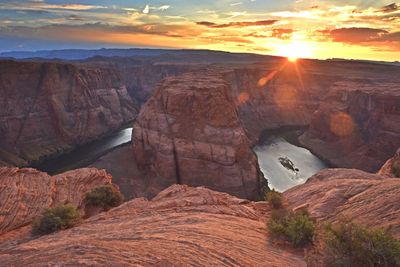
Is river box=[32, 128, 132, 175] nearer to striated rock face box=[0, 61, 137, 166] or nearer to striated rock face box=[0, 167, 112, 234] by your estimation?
striated rock face box=[0, 61, 137, 166]

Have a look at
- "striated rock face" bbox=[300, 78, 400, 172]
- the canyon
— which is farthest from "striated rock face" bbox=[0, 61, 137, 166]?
the canyon

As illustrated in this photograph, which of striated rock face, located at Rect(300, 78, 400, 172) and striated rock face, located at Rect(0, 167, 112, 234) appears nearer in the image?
striated rock face, located at Rect(0, 167, 112, 234)

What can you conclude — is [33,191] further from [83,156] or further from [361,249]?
[83,156]

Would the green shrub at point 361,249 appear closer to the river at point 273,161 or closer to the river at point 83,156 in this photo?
the river at point 273,161

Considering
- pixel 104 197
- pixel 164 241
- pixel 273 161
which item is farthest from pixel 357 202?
pixel 273 161

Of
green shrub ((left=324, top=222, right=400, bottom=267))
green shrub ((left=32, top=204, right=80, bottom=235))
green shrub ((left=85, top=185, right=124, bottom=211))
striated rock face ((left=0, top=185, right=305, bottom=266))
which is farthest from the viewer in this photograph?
green shrub ((left=85, top=185, right=124, bottom=211))

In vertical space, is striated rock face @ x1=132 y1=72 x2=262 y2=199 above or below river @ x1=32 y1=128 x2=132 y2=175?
above
